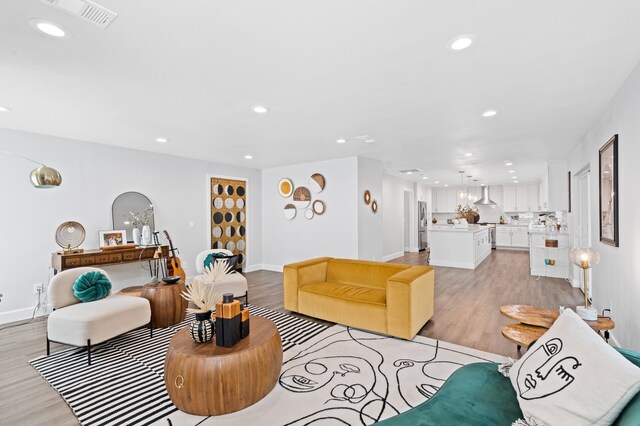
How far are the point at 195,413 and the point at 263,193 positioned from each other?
576 centimetres

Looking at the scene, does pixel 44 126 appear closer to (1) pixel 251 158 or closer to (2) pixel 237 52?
(1) pixel 251 158

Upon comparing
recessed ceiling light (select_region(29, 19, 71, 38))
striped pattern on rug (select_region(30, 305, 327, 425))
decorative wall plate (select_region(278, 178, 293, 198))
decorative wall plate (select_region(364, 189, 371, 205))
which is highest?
recessed ceiling light (select_region(29, 19, 71, 38))

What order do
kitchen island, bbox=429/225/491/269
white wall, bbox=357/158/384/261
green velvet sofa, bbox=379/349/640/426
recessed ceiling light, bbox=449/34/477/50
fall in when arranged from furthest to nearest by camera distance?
kitchen island, bbox=429/225/491/269, white wall, bbox=357/158/384/261, recessed ceiling light, bbox=449/34/477/50, green velvet sofa, bbox=379/349/640/426

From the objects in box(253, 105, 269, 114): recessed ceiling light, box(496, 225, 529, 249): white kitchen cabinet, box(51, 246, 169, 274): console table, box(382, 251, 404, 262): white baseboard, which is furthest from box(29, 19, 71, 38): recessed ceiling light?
box(496, 225, 529, 249): white kitchen cabinet

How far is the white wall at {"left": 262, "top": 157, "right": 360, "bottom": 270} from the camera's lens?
6.00 metres

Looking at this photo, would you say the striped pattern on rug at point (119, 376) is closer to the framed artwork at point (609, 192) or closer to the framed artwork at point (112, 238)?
the framed artwork at point (112, 238)

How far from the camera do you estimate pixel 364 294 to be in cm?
359

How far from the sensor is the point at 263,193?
24.4 ft

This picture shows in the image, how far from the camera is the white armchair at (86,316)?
2727 mm

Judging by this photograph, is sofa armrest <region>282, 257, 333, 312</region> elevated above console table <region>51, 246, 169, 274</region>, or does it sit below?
below

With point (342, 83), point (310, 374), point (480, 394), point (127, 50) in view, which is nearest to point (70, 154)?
point (127, 50)

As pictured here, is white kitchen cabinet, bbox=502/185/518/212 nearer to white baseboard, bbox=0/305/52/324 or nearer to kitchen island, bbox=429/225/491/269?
kitchen island, bbox=429/225/491/269

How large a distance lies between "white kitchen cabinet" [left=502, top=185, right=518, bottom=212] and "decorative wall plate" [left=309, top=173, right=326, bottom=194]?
28.0 ft

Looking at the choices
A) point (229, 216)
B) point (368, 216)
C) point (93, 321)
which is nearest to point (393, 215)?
point (368, 216)
